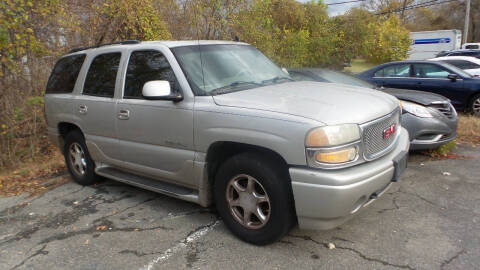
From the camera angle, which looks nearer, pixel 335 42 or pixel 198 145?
pixel 198 145

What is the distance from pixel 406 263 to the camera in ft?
9.93

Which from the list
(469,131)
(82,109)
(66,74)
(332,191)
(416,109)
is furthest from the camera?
(469,131)

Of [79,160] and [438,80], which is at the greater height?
[438,80]

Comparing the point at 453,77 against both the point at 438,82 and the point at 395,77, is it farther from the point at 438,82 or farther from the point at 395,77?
the point at 395,77

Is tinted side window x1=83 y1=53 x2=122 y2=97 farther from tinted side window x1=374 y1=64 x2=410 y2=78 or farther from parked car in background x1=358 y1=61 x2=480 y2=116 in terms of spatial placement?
tinted side window x1=374 y1=64 x2=410 y2=78

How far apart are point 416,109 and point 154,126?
3927mm

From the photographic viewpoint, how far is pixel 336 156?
2.90m

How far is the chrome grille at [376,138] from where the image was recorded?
10.2 feet

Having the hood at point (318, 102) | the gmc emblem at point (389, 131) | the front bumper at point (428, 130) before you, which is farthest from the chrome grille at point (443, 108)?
the gmc emblem at point (389, 131)

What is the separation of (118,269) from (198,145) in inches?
49.4

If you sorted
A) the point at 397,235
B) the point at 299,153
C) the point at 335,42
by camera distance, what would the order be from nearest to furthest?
the point at 299,153 < the point at 397,235 < the point at 335,42

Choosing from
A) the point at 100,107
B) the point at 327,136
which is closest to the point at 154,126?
the point at 100,107

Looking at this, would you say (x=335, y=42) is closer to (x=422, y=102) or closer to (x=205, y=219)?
(x=422, y=102)

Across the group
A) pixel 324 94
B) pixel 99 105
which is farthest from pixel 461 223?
pixel 99 105
